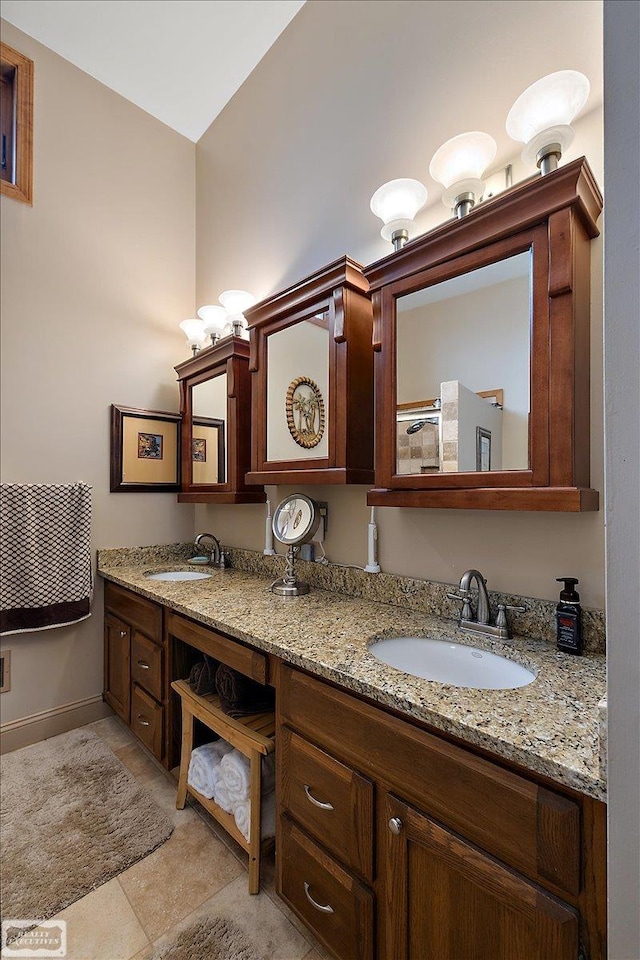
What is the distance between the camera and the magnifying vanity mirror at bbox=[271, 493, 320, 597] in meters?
1.75

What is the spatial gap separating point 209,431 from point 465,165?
65.0 inches

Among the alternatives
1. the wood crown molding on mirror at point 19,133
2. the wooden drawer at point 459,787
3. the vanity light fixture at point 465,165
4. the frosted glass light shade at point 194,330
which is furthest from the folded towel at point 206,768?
the wood crown molding on mirror at point 19,133

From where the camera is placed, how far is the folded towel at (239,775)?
137 cm

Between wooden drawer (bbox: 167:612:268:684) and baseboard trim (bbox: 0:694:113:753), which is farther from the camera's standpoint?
baseboard trim (bbox: 0:694:113:753)

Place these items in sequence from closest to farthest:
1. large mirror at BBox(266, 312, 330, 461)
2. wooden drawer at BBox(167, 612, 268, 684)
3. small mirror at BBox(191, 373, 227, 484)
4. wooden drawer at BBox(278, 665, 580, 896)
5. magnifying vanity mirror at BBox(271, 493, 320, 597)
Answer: wooden drawer at BBox(278, 665, 580, 896), wooden drawer at BBox(167, 612, 268, 684), large mirror at BBox(266, 312, 330, 461), magnifying vanity mirror at BBox(271, 493, 320, 597), small mirror at BBox(191, 373, 227, 484)

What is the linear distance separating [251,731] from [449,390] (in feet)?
4.07

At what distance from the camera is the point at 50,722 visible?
2.16 meters

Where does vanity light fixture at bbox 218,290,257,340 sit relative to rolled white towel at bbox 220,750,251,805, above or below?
above

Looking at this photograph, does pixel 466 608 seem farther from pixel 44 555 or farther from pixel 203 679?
pixel 44 555

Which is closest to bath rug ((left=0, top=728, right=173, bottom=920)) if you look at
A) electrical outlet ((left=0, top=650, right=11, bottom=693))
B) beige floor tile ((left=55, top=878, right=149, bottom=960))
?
beige floor tile ((left=55, top=878, right=149, bottom=960))

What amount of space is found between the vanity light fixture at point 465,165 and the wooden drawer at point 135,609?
6.04 feet

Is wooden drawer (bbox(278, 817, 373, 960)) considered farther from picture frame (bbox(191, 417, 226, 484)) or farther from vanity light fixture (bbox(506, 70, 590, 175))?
vanity light fixture (bbox(506, 70, 590, 175))

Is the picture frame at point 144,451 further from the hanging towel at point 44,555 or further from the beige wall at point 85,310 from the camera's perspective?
the hanging towel at point 44,555

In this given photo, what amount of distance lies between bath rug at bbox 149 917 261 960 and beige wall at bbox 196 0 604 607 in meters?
1.15
